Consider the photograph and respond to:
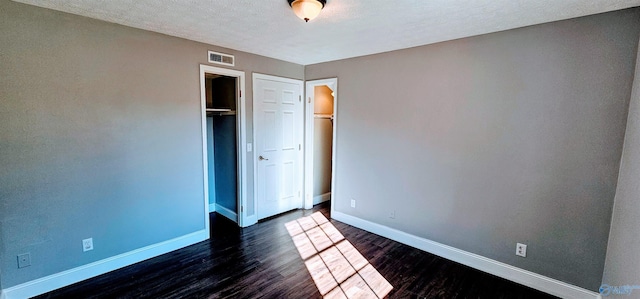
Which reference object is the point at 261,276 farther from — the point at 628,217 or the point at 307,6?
the point at 628,217

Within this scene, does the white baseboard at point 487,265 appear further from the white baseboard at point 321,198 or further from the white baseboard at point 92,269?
the white baseboard at point 92,269

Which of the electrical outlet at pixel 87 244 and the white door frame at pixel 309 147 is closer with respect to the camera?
the electrical outlet at pixel 87 244

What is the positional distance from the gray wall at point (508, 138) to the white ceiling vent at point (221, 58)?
1.57 m

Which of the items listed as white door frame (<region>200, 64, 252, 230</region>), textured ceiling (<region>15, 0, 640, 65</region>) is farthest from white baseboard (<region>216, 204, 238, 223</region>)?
textured ceiling (<region>15, 0, 640, 65</region>)

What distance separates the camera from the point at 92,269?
2482 millimetres

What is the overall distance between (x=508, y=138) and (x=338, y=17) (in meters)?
1.89

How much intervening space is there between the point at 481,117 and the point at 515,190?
2.43ft

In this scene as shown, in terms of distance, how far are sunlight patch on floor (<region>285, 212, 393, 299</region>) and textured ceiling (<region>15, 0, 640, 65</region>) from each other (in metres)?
2.33

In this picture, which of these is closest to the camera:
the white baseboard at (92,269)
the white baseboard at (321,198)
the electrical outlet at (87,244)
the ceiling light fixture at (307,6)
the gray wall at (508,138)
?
the ceiling light fixture at (307,6)

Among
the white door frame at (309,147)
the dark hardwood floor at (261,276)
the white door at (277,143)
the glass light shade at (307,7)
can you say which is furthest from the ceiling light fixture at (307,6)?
the dark hardwood floor at (261,276)

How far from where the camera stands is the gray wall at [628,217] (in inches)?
65.6

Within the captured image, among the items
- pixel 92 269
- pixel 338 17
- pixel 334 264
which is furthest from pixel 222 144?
pixel 338 17

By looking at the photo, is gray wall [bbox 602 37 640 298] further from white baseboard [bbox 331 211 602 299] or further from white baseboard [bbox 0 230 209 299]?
white baseboard [bbox 0 230 209 299]

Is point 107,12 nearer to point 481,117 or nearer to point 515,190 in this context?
point 481,117
